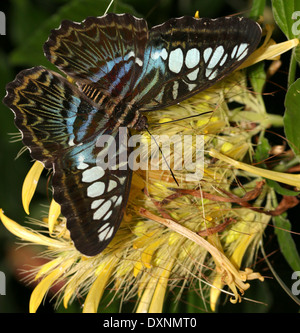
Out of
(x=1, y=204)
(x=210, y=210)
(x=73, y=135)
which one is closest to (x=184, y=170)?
(x=210, y=210)

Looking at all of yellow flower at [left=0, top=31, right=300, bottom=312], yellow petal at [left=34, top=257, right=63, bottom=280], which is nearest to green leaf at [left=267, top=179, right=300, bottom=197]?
yellow flower at [left=0, top=31, right=300, bottom=312]

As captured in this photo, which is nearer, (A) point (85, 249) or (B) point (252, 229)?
(A) point (85, 249)

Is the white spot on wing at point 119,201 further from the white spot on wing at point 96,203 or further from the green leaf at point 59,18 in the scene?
the green leaf at point 59,18

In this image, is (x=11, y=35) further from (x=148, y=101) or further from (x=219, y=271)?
(x=219, y=271)

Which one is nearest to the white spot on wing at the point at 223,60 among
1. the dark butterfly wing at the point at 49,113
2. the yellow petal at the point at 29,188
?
the dark butterfly wing at the point at 49,113

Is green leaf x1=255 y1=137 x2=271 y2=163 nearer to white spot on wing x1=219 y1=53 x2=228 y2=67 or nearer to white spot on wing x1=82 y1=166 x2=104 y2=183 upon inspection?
white spot on wing x1=219 y1=53 x2=228 y2=67

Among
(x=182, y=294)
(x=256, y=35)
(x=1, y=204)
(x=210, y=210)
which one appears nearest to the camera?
(x=256, y=35)
